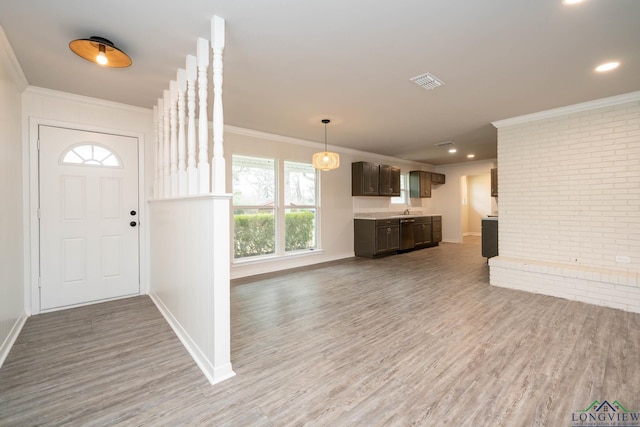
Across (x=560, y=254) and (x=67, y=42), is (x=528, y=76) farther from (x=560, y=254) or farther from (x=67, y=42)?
(x=67, y=42)

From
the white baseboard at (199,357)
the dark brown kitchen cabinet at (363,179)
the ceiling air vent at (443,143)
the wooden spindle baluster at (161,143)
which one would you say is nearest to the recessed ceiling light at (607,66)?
the ceiling air vent at (443,143)

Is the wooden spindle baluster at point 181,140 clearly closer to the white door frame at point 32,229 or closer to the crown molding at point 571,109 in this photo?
the white door frame at point 32,229

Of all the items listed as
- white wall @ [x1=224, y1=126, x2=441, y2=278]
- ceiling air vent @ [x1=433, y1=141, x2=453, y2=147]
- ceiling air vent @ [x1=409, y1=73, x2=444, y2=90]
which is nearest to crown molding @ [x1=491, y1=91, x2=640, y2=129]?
ceiling air vent @ [x1=433, y1=141, x2=453, y2=147]

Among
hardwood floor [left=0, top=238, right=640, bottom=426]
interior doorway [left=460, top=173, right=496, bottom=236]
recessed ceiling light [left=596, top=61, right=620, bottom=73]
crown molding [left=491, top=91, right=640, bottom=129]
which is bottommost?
hardwood floor [left=0, top=238, right=640, bottom=426]

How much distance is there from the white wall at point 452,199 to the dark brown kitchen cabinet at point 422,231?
1.46 metres

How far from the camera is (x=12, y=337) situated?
244cm

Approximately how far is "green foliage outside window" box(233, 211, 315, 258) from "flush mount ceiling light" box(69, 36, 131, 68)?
2.76 metres

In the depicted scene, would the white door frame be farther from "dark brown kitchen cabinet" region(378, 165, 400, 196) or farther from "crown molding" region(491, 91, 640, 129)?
"crown molding" region(491, 91, 640, 129)

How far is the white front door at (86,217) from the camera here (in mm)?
3178

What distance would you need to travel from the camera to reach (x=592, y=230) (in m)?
3.60

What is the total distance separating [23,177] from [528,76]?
538 centimetres

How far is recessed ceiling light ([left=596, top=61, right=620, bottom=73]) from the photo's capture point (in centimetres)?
261

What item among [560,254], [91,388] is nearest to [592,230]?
[560,254]

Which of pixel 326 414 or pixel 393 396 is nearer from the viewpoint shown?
pixel 326 414
